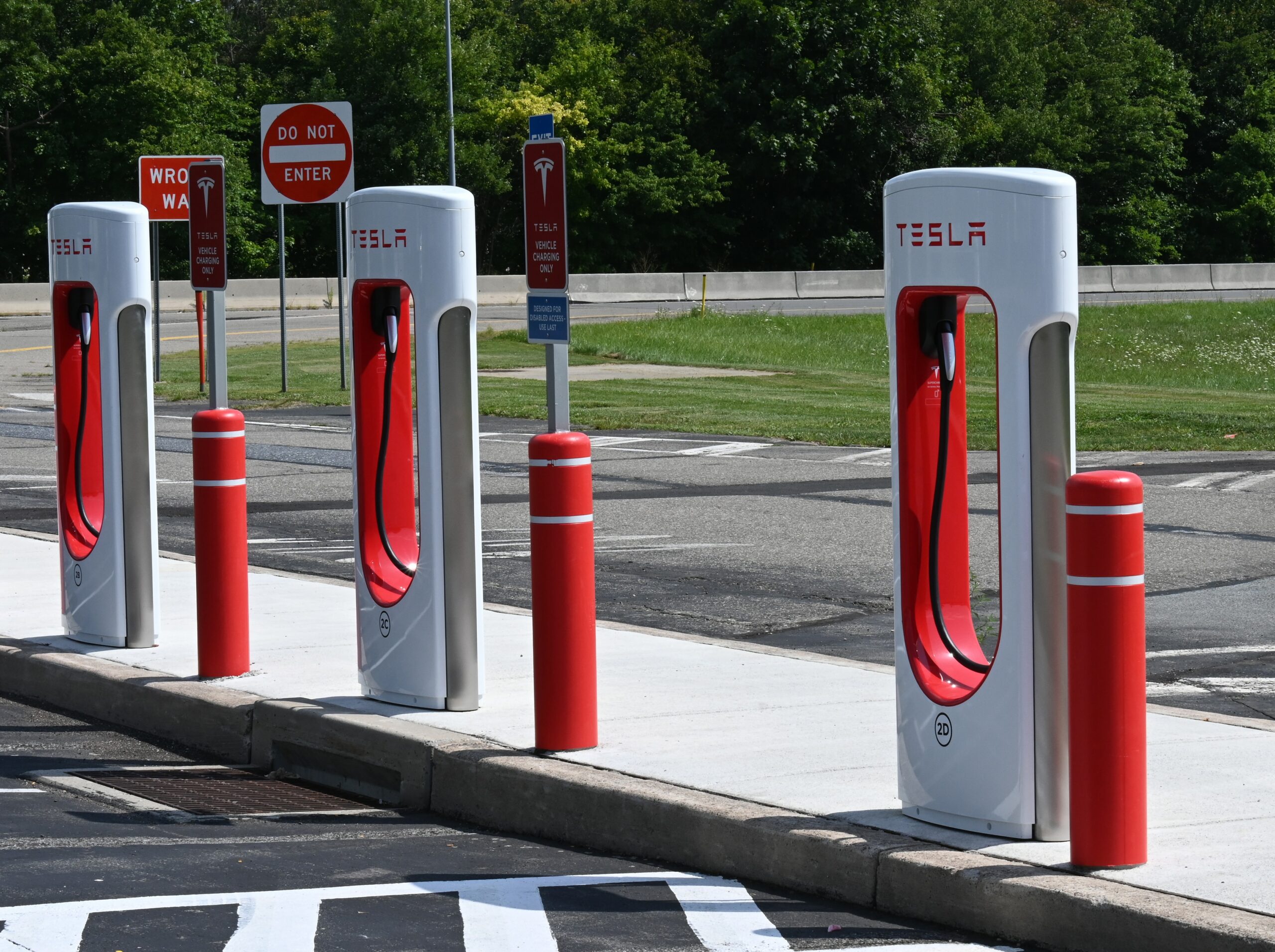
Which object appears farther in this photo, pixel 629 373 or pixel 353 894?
pixel 629 373

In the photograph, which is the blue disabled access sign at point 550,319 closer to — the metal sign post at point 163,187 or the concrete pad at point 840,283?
the metal sign post at point 163,187

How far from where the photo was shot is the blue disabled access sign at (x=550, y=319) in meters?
5.95

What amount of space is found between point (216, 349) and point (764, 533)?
17.4ft

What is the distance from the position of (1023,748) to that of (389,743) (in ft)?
7.44

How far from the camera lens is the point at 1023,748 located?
15.9ft

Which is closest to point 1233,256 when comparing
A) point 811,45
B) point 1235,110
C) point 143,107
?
point 1235,110

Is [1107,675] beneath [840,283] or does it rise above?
beneath

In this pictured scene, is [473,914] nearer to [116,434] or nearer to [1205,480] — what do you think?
[116,434]

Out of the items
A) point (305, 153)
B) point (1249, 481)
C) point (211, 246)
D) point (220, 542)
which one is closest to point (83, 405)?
point (211, 246)

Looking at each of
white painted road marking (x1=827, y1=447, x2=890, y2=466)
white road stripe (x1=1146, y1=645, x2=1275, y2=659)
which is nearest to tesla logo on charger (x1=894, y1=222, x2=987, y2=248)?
white road stripe (x1=1146, y1=645, x2=1275, y2=659)

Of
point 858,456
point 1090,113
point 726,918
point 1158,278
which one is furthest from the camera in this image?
point 1090,113

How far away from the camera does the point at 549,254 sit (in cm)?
598

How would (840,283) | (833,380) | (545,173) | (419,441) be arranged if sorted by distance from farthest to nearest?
(840,283) < (833,380) < (419,441) < (545,173)

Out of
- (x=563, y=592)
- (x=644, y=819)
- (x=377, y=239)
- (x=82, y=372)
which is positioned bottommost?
(x=644, y=819)
